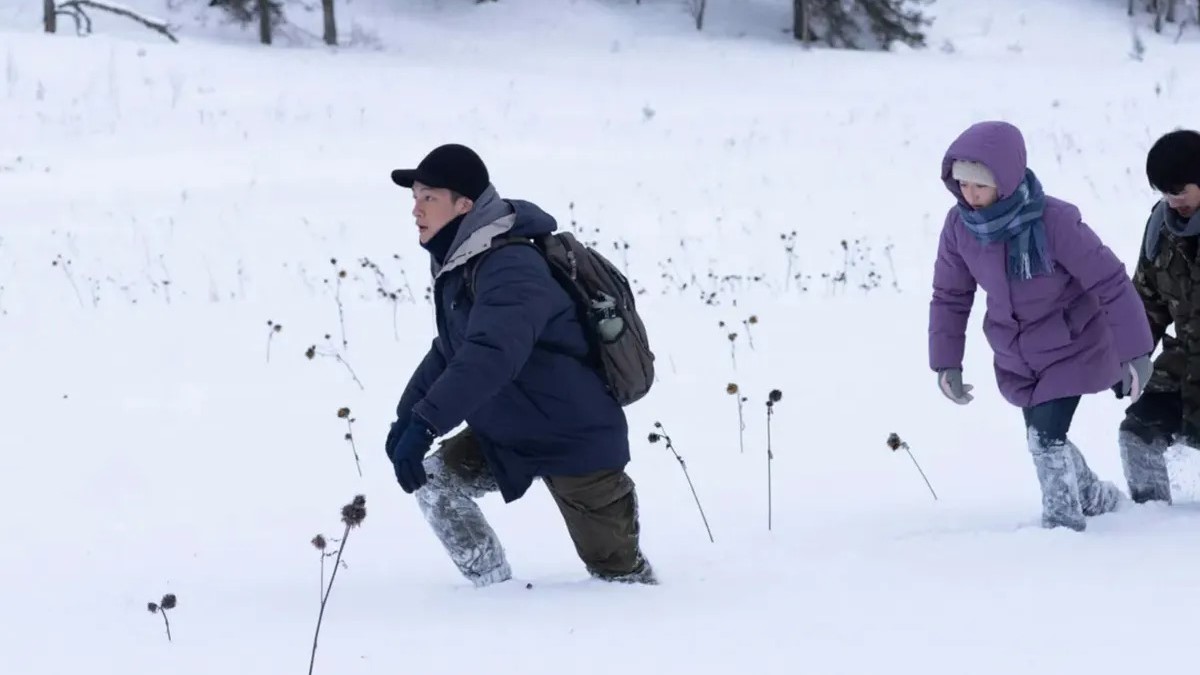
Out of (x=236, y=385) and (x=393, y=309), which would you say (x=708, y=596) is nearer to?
(x=236, y=385)

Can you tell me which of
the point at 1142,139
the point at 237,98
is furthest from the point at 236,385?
the point at 237,98

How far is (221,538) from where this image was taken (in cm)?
483

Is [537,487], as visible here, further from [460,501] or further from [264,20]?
[264,20]

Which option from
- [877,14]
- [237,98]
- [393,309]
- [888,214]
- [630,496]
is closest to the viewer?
[630,496]

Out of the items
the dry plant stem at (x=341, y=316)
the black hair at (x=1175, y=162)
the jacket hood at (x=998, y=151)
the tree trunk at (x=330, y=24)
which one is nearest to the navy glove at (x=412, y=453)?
the jacket hood at (x=998, y=151)

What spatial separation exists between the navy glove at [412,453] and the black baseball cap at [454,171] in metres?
0.68

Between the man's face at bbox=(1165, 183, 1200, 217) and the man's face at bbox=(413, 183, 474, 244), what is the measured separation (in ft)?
7.27

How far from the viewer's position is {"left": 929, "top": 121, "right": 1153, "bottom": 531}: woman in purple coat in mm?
3740

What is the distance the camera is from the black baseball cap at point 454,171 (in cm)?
342

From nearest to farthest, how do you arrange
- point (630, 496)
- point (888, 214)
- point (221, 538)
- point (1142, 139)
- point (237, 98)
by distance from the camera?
point (630, 496)
point (221, 538)
point (888, 214)
point (1142, 139)
point (237, 98)

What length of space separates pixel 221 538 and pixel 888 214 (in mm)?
7828

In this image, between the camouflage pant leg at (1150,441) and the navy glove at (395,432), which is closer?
the navy glove at (395,432)

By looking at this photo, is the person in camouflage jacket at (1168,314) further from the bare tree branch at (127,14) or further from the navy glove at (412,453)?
the bare tree branch at (127,14)

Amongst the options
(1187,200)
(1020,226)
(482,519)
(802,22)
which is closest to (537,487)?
(482,519)
